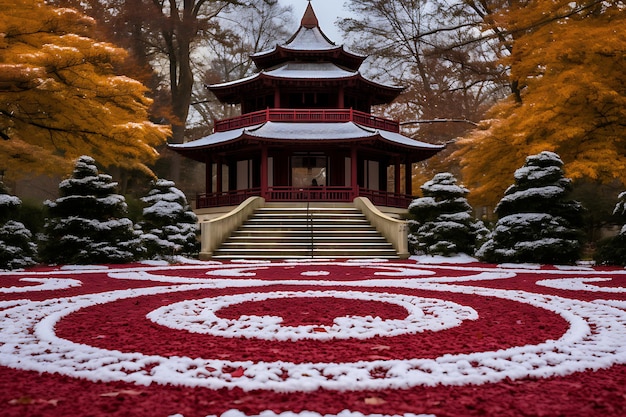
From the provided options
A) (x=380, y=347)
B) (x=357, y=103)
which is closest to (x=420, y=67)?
(x=357, y=103)

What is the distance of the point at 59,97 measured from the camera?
15734 millimetres

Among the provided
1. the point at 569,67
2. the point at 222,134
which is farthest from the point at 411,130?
the point at 569,67

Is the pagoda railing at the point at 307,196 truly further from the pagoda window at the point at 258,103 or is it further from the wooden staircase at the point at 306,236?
the pagoda window at the point at 258,103

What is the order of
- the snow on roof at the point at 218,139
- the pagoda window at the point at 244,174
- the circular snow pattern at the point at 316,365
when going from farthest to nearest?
the pagoda window at the point at 244,174
the snow on roof at the point at 218,139
the circular snow pattern at the point at 316,365

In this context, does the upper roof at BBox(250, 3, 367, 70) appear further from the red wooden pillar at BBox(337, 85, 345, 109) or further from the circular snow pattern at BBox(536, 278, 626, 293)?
the circular snow pattern at BBox(536, 278, 626, 293)

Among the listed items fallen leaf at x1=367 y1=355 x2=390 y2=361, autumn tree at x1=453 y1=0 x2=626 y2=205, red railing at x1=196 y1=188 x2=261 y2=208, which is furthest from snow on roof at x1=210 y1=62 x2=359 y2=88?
fallen leaf at x1=367 y1=355 x2=390 y2=361

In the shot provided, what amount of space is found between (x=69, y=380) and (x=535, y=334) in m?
3.29

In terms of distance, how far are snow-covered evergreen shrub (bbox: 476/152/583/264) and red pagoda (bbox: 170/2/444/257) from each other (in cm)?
948

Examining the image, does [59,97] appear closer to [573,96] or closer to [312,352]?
[312,352]

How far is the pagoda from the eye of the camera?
77.3 ft

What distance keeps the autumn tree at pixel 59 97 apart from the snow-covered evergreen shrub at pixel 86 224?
2216mm

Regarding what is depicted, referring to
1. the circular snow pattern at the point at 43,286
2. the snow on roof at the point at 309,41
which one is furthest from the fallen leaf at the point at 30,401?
the snow on roof at the point at 309,41

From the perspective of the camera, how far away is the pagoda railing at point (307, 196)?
23.1 meters

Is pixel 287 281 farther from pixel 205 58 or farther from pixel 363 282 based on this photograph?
pixel 205 58
